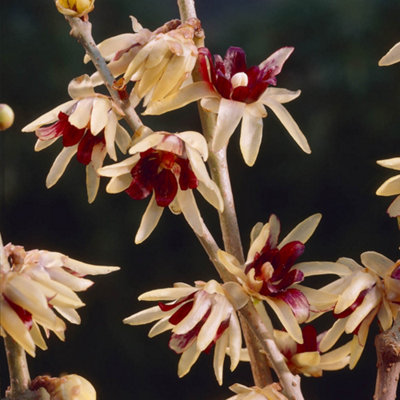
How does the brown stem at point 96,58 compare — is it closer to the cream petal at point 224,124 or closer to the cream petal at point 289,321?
the cream petal at point 224,124

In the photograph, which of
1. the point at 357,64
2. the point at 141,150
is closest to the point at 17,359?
the point at 141,150

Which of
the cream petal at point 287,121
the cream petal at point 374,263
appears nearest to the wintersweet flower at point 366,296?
the cream petal at point 374,263

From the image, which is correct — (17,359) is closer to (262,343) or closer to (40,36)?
(262,343)

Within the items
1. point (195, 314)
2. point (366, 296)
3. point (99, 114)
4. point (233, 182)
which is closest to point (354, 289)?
point (366, 296)

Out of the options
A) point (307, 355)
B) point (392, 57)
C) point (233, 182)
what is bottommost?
point (233, 182)

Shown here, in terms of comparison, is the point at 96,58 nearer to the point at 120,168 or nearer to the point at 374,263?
the point at 120,168

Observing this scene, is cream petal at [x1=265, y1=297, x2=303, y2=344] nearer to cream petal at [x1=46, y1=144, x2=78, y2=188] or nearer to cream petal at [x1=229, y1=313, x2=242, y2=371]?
cream petal at [x1=229, y1=313, x2=242, y2=371]
